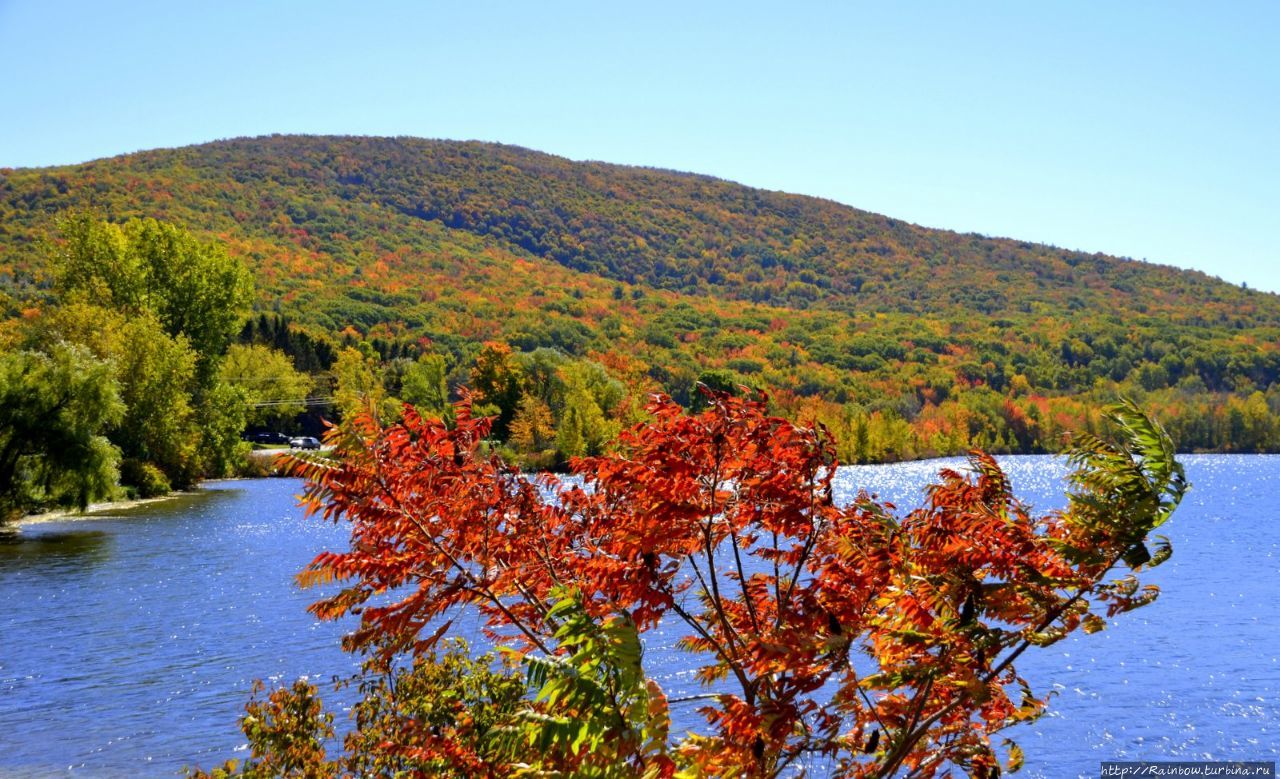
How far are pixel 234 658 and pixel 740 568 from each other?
19126 mm

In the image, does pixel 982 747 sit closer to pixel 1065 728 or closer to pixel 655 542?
pixel 655 542

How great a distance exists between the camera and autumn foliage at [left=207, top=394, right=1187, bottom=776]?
632cm

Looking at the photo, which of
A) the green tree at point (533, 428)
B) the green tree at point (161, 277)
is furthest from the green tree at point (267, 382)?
the green tree at point (533, 428)

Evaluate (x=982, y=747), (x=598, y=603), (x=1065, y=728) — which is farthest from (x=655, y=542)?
(x=1065, y=728)

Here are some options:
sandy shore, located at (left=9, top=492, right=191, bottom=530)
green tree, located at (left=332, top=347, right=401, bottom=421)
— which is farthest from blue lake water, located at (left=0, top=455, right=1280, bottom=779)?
green tree, located at (left=332, top=347, right=401, bottom=421)

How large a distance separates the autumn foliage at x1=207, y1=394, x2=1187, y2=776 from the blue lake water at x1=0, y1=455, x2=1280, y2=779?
36.1 feet

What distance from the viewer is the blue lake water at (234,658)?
59.3ft

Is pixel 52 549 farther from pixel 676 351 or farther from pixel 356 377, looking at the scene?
pixel 676 351

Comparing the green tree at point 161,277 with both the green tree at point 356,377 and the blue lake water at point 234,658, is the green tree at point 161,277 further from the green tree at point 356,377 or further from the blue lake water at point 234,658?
the blue lake water at point 234,658

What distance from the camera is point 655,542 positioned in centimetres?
714

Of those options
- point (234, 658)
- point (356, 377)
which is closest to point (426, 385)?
point (356, 377)

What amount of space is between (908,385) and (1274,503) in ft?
251

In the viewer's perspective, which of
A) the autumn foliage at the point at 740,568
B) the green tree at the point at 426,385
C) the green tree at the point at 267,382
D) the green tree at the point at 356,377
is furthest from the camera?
the green tree at the point at 426,385

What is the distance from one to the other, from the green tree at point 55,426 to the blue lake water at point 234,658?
231 cm
